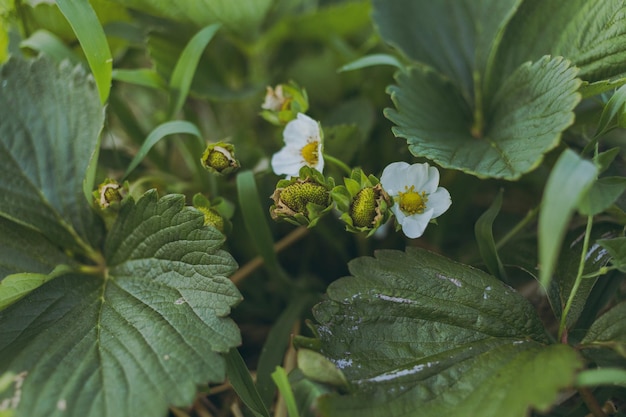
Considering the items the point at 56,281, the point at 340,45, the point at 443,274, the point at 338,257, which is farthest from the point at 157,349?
the point at 340,45

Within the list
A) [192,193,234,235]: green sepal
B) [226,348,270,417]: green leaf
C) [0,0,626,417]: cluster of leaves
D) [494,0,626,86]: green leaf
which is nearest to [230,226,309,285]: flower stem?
[0,0,626,417]: cluster of leaves

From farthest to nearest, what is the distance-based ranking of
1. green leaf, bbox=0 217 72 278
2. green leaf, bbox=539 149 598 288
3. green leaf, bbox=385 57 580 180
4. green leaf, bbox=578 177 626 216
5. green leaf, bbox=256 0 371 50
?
green leaf, bbox=256 0 371 50
green leaf, bbox=0 217 72 278
green leaf, bbox=385 57 580 180
green leaf, bbox=578 177 626 216
green leaf, bbox=539 149 598 288

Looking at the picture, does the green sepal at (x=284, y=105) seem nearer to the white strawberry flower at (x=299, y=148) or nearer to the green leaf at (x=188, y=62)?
the white strawberry flower at (x=299, y=148)

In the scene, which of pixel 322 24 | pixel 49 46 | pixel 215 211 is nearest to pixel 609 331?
pixel 215 211

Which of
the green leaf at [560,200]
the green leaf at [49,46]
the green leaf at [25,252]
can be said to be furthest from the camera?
the green leaf at [49,46]

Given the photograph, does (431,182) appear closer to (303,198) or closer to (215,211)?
(303,198)

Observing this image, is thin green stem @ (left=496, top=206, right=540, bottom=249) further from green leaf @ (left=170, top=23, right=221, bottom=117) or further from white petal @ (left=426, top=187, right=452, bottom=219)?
green leaf @ (left=170, top=23, right=221, bottom=117)

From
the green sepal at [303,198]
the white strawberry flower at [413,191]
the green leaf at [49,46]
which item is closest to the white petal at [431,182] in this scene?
the white strawberry flower at [413,191]
